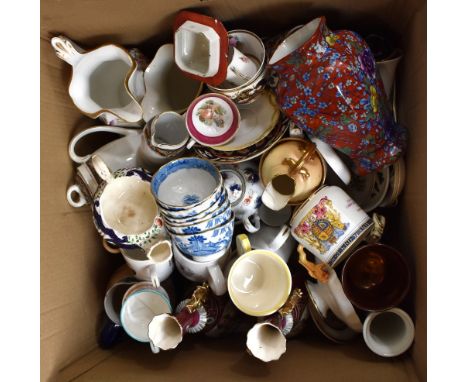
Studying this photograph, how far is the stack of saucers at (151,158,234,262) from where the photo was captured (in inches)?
34.6

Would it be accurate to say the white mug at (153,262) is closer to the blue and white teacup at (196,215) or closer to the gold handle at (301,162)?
the blue and white teacup at (196,215)

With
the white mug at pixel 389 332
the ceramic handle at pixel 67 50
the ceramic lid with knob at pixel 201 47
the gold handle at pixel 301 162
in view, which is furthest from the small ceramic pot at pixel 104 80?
the white mug at pixel 389 332

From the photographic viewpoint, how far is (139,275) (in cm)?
107

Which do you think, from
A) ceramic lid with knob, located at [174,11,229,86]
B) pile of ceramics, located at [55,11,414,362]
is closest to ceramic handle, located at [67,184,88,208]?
pile of ceramics, located at [55,11,414,362]

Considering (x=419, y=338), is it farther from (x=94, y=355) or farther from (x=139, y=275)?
(x=94, y=355)

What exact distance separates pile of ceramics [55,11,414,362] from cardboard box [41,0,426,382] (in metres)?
0.03

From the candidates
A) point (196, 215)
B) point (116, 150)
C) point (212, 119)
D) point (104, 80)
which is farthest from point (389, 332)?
point (104, 80)

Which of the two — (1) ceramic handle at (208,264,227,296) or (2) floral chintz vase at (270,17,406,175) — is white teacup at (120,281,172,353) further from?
(2) floral chintz vase at (270,17,406,175)

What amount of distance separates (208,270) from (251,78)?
44 centimetres

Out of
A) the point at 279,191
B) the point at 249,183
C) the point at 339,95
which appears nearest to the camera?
the point at 339,95

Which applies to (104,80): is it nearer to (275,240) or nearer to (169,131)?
(169,131)

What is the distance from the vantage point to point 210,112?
104 centimetres

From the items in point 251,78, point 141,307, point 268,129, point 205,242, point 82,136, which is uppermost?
point 251,78

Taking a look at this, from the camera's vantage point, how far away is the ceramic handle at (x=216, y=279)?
0.99m
